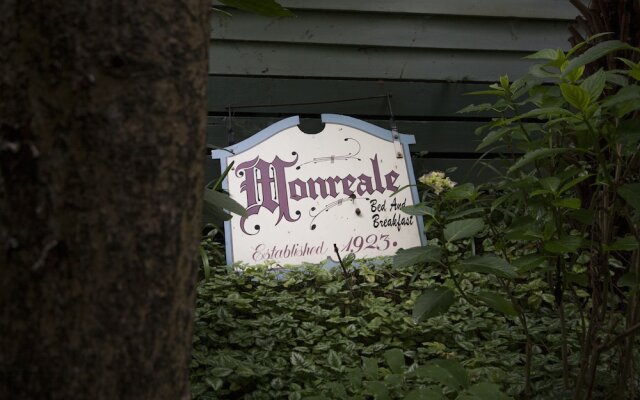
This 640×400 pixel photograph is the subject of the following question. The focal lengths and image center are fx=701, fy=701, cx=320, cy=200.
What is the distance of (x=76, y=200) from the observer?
0.68 metres

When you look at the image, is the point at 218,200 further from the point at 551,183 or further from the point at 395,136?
the point at 395,136

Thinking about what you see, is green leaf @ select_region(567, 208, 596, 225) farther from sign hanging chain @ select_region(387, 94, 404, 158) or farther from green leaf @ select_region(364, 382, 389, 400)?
sign hanging chain @ select_region(387, 94, 404, 158)

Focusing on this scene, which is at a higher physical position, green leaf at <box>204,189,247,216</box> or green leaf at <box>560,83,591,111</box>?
green leaf at <box>560,83,591,111</box>

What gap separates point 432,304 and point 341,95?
8.06 ft

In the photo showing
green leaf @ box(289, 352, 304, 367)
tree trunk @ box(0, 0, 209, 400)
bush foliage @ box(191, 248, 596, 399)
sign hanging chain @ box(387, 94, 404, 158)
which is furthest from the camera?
sign hanging chain @ box(387, 94, 404, 158)

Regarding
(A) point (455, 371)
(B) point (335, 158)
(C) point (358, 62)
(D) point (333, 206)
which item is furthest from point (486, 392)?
(C) point (358, 62)

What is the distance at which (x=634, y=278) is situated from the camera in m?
1.64

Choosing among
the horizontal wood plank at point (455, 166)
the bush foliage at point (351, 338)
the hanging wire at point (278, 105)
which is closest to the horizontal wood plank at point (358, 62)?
the hanging wire at point (278, 105)

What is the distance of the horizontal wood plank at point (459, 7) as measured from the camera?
12.6ft

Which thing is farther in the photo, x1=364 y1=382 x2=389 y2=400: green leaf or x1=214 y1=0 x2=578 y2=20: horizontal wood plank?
x1=214 y1=0 x2=578 y2=20: horizontal wood plank

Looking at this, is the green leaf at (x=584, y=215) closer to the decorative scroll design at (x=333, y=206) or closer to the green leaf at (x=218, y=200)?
the green leaf at (x=218, y=200)

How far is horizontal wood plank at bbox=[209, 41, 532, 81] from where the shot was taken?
3791mm

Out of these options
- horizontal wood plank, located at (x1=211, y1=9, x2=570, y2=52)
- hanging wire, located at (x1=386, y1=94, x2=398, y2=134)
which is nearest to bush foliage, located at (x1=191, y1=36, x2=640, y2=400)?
hanging wire, located at (x1=386, y1=94, x2=398, y2=134)

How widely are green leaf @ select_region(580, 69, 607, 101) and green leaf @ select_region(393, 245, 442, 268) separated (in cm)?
47
